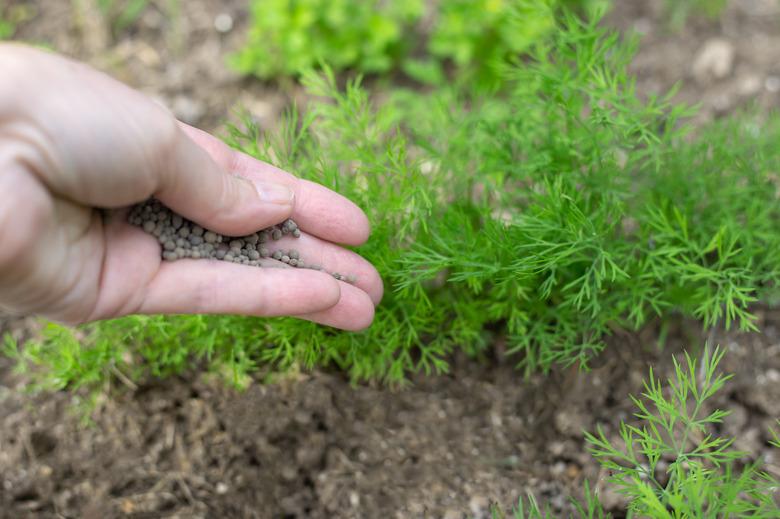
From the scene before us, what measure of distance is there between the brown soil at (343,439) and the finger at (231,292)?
57 cm

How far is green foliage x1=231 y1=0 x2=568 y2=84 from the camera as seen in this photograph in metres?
2.97

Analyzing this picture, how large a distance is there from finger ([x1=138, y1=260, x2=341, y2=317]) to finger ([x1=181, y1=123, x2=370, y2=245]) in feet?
0.66

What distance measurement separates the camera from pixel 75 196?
4.83ft

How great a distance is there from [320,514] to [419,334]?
22.9 inches

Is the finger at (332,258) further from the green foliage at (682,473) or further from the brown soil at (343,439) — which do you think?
the green foliage at (682,473)

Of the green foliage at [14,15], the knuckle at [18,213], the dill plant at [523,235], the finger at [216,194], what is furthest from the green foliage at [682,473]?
the green foliage at [14,15]

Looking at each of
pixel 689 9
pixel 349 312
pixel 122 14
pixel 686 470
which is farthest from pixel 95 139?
pixel 689 9

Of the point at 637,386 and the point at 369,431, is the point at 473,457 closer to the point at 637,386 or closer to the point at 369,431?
the point at 369,431

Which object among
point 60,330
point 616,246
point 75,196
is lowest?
point 60,330

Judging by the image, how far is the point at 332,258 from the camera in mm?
1852

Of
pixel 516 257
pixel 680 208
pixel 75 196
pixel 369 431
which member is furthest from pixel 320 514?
pixel 680 208

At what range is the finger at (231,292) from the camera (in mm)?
1646

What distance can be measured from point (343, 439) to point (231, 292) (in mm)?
692

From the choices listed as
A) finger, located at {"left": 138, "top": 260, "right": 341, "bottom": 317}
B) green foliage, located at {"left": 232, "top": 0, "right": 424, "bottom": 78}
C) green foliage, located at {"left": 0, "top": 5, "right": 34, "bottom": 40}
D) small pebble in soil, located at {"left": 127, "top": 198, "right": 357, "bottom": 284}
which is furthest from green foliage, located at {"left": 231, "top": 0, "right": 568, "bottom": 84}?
finger, located at {"left": 138, "top": 260, "right": 341, "bottom": 317}
